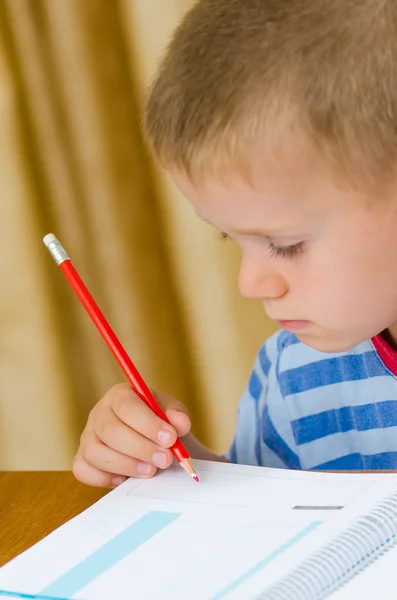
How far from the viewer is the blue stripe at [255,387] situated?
3.01ft

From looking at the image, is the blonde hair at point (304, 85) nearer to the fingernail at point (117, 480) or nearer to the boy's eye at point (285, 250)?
the boy's eye at point (285, 250)

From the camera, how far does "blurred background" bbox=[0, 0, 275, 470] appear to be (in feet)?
3.92

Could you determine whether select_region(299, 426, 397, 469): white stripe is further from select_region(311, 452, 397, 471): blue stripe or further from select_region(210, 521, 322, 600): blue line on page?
select_region(210, 521, 322, 600): blue line on page

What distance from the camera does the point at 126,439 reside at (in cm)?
68

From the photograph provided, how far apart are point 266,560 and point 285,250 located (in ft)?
0.69

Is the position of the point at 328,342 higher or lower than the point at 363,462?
higher

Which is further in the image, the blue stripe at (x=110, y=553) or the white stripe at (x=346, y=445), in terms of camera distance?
the white stripe at (x=346, y=445)

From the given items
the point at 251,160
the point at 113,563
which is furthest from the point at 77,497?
the point at 251,160

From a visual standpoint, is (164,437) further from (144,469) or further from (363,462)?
(363,462)

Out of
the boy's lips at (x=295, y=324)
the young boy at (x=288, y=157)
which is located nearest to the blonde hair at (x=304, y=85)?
the young boy at (x=288, y=157)

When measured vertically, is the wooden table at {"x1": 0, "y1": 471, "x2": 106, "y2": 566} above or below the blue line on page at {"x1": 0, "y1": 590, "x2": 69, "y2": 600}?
below

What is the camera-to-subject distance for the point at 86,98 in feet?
3.97

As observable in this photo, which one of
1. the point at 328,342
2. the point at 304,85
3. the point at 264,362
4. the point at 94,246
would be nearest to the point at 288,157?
the point at 304,85

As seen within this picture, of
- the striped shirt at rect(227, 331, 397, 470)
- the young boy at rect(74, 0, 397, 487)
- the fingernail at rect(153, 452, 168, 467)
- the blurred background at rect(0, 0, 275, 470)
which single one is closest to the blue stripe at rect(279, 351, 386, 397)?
the striped shirt at rect(227, 331, 397, 470)
